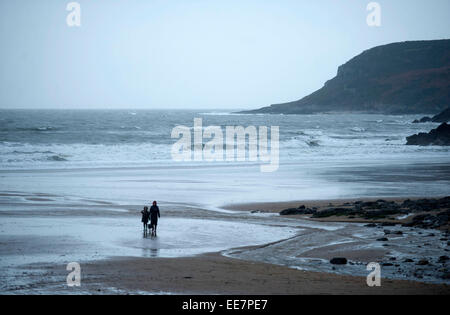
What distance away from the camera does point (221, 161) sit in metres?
37.1

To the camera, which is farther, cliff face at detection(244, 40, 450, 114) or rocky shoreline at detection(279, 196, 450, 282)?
cliff face at detection(244, 40, 450, 114)

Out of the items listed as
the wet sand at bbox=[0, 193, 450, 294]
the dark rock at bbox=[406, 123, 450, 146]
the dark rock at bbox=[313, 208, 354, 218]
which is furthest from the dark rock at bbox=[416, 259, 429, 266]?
the dark rock at bbox=[406, 123, 450, 146]

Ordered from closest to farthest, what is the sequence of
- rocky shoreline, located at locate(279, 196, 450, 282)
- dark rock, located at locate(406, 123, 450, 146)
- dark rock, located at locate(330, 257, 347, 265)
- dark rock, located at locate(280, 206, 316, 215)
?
rocky shoreline, located at locate(279, 196, 450, 282) < dark rock, located at locate(330, 257, 347, 265) < dark rock, located at locate(280, 206, 316, 215) < dark rock, located at locate(406, 123, 450, 146)

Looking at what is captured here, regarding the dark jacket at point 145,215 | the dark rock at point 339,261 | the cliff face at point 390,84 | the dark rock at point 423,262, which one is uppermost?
the cliff face at point 390,84

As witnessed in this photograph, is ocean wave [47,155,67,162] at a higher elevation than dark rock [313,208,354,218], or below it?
higher

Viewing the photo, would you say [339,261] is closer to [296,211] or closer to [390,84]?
[296,211]

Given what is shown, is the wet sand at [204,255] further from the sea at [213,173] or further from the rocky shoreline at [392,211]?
the sea at [213,173]

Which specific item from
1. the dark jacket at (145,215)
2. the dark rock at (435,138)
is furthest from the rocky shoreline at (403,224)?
the dark rock at (435,138)

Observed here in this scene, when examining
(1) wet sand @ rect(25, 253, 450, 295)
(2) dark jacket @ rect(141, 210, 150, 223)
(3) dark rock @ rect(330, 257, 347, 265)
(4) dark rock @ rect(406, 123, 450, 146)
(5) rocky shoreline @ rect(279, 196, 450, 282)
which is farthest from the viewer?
(4) dark rock @ rect(406, 123, 450, 146)

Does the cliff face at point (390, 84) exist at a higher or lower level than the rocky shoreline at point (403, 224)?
higher

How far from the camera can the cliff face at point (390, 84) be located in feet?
488

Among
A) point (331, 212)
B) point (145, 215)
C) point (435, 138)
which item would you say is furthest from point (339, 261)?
point (435, 138)

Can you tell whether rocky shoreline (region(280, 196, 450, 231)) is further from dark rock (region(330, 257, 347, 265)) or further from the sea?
dark rock (region(330, 257, 347, 265))

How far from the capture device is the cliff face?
148625 millimetres
